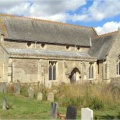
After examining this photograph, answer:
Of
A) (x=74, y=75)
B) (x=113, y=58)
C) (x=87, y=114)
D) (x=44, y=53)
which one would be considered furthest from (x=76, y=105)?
(x=113, y=58)

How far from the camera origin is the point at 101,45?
37.4 m

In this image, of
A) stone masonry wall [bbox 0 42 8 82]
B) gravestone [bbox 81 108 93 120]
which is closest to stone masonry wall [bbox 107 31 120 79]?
stone masonry wall [bbox 0 42 8 82]

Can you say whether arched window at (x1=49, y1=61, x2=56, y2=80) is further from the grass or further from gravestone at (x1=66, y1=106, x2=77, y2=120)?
gravestone at (x1=66, y1=106, x2=77, y2=120)

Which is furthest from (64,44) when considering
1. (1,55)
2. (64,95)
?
(64,95)

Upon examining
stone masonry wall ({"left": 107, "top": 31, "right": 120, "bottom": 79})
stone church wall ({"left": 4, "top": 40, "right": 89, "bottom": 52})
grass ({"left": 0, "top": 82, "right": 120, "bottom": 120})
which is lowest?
grass ({"left": 0, "top": 82, "right": 120, "bottom": 120})

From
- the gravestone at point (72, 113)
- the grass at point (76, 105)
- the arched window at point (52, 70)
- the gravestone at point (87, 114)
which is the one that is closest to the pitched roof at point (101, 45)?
the arched window at point (52, 70)

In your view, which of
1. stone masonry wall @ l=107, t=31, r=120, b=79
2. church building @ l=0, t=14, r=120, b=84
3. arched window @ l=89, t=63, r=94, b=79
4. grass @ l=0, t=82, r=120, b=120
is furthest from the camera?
arched window @ l=89, t=63, r=94, b=79

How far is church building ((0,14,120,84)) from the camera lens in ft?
99.3

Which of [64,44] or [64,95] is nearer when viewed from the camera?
[64,95]

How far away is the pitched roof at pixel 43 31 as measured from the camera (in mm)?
32897

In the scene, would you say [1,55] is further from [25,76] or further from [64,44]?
[64,44]

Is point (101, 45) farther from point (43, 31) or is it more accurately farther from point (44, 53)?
point (44, 53)

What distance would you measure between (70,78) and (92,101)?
17376 mm

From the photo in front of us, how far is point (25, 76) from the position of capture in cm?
3031
